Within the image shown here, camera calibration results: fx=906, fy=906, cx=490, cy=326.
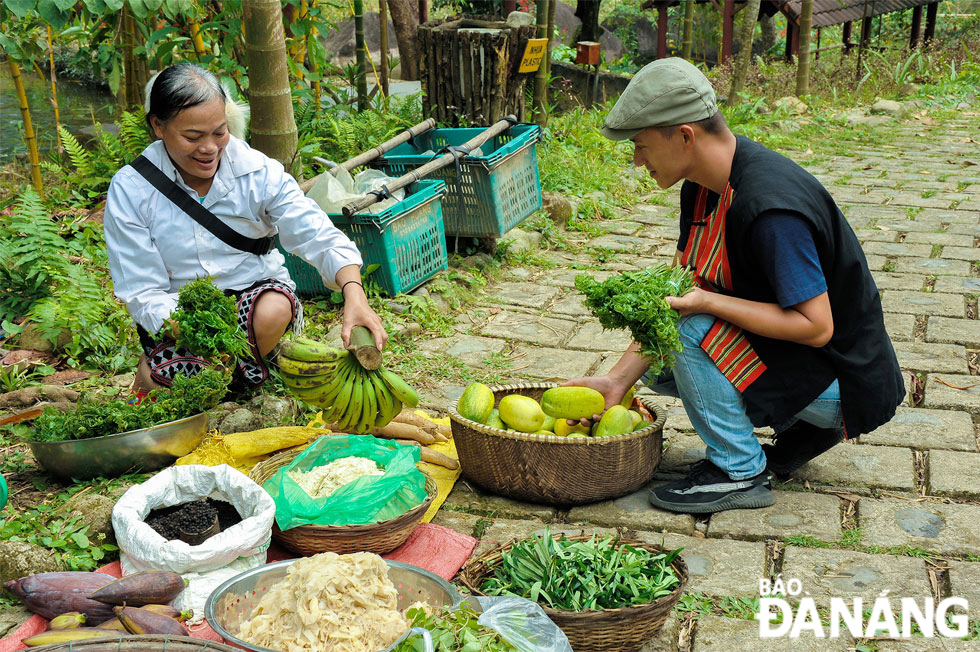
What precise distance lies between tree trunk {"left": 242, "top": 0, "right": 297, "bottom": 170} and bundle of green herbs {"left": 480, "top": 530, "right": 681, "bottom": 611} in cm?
281

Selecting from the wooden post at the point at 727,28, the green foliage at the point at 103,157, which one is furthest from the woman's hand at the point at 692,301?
the wooden post at the point at 727,28

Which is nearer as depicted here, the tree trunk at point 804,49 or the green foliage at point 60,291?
the green foliage at point 60,291

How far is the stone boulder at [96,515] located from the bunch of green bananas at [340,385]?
758 millimetres

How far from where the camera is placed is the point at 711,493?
3.47 metres

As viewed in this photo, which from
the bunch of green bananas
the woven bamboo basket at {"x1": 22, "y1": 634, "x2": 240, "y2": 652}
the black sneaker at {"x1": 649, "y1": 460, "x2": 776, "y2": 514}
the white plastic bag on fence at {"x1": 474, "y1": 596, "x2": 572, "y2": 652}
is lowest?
the black sneaker at {"x1": 649, "y1": 460, "x2": 776, "y2": 514}

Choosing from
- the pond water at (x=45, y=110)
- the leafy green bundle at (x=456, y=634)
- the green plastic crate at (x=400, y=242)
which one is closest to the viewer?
the leafy green bundle at (x=456, y=634)

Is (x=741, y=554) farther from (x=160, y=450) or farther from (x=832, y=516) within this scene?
(x=160, y=450)

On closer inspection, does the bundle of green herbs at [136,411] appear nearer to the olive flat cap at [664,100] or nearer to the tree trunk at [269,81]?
the tree trunk at [269,81]

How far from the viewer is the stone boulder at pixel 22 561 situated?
114 inches

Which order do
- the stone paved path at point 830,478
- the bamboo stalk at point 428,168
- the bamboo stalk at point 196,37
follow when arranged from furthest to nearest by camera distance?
1. the bamboo stalk at point 196,37
2. the bamboo stalk at point 428,168
3. the stone paved path at point 830,478

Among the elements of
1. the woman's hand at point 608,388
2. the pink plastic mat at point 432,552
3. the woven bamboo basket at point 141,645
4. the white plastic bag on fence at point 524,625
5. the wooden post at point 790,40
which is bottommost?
the pink plastic mat at point 432,552

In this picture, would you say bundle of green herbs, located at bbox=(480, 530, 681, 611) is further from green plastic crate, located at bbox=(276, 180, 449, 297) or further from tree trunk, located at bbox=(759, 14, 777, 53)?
tree trunk, located at bbox=(759, 14, 777, 53)

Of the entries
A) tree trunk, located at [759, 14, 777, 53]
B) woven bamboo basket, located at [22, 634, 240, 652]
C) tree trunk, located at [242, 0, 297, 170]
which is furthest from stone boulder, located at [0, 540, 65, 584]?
tree trunk, located at [759, 14, 777, 53]

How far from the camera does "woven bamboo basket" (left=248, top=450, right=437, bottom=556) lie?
10.1 feet
